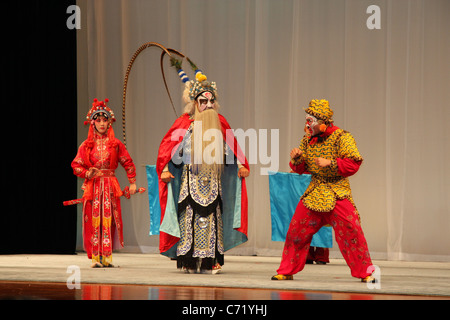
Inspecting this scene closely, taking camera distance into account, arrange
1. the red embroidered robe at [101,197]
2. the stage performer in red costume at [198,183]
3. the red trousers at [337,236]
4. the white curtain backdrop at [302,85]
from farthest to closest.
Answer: the white curtain backdrop at [302,85] < the red embroidered robe at [101,197] < the stage performer in red costume at [198,183] < the red trousers at [337,236]

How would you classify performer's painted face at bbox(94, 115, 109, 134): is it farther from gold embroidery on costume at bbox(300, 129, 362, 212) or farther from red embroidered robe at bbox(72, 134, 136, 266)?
gold embroidery on costume at bbox(300, 129, 362, 212)

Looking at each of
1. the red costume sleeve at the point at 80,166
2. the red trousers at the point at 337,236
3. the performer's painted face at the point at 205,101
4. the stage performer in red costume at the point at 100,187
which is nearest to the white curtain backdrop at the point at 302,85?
the stage performer in red costume at the point at 100,187

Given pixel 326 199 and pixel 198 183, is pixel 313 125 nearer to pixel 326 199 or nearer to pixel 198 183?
pixel 326 199

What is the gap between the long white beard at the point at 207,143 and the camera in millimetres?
5465

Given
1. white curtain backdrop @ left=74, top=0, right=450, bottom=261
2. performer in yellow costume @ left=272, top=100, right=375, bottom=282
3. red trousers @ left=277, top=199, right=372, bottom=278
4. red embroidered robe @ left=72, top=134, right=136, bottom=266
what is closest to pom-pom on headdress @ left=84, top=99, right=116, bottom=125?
red embroidered robe @ left=72, top=134, right=136, bottom=266

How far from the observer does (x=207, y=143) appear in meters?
5.50

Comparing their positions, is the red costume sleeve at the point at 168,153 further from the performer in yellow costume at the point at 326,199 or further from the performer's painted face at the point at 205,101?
the performer in yellow costume at the point at 326,199

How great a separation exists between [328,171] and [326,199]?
7.9 inches

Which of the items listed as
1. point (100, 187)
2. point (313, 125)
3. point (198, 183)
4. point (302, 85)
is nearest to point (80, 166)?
point (100, 187)

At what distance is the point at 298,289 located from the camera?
14.1 ft

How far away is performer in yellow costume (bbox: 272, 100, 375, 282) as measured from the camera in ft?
15.6

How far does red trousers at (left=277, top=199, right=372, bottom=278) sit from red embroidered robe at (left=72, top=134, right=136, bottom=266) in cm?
187

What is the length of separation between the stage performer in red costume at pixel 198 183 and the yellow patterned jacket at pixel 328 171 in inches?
30.0

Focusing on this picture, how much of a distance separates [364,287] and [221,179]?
68.3 inches
